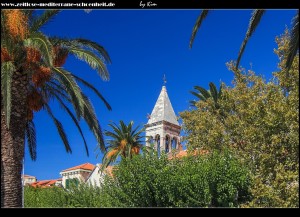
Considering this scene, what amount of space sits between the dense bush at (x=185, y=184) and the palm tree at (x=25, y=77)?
4809 millimetres

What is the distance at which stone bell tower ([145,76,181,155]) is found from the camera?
52.9 meters

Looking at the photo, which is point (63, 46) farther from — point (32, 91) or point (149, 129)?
point (149, 129)

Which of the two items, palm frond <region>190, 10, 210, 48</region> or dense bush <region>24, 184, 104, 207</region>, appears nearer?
palm frond <region>190, 10, 210, 48</region>

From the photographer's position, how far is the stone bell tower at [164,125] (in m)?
52.9

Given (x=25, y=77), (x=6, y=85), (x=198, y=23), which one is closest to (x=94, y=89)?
(x=25, y=77)

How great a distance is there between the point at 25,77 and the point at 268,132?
912 centimetres

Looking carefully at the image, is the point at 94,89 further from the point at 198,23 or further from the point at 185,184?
the point at 185,184

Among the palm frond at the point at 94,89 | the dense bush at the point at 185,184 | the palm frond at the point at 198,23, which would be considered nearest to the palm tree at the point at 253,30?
the palm frond at the point at 198,23

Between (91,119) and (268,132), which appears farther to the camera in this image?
(268,132)

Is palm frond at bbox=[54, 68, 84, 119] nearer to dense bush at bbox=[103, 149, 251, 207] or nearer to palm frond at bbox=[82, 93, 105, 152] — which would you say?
palm frond at bbox=[82, 93, 105, 152]

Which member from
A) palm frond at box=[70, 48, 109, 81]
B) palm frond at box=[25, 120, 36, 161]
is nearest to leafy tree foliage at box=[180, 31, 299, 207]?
palm frond at box=[70, 48, 109, 81]

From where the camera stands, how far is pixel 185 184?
55.7 feet

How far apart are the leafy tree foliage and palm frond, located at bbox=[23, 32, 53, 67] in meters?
6.28

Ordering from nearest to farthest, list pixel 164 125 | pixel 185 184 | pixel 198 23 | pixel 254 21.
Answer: pixel 254 21
pixel 198 23
pixel 185 184
pixel 164 125
